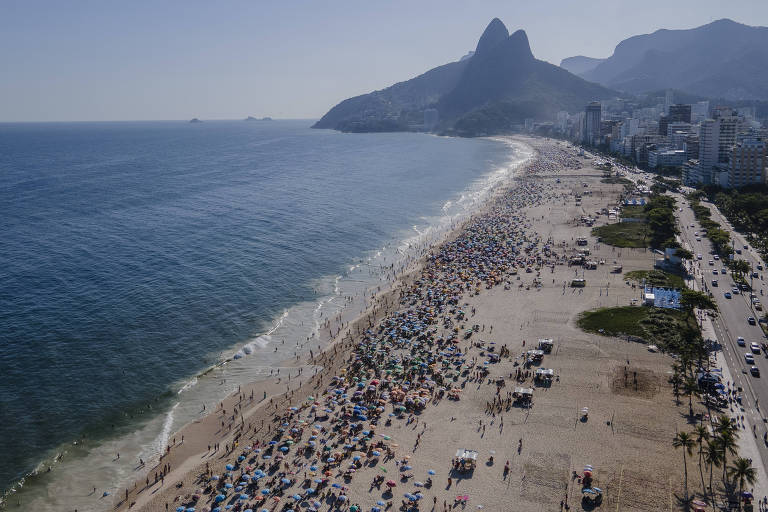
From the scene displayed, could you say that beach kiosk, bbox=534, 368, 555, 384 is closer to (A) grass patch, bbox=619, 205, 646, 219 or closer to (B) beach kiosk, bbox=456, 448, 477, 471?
(B) beach kiosk, bbox=456, 448, 477, 471

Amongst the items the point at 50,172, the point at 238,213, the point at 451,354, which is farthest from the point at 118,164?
the point at 451,354

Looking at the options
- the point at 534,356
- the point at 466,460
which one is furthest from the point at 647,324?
the point at 466,460

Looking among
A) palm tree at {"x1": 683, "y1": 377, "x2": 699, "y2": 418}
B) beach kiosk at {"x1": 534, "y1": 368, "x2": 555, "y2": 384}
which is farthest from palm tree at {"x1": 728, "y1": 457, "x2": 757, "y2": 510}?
beach kiosk at {"x1": 534, "y1": 368, "x2": 555, "y2": 384}

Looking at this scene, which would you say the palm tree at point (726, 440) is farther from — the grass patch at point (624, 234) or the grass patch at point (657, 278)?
the grass patch at point (624, 234)

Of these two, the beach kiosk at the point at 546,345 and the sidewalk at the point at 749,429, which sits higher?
the beach kiosk at the point at 546,345

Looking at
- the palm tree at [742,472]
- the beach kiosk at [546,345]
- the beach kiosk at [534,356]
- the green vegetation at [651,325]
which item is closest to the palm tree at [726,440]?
the palm tree at [742,472]

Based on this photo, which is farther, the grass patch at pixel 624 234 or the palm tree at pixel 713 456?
the grass patch at pixel 624 234

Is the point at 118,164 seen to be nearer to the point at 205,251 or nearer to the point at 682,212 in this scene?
the point at 205,251
